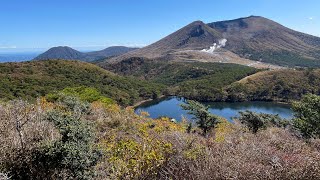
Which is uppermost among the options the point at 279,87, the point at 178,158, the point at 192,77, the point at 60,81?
the point at 178,158

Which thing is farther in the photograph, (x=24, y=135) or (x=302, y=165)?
(x=24, y=135)

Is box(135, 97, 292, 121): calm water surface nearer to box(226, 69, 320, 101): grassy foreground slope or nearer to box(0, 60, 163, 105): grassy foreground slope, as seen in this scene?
box(226, 69, 320, 101): grassy foreground slope

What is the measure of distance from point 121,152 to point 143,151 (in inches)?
25.0

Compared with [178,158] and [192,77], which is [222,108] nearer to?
[192,77]

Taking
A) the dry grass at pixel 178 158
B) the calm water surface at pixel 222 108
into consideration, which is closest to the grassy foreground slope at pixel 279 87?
the calm water surface at pixel 222 108

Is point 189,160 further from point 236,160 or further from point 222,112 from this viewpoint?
point 222,112

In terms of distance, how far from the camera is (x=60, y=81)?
295 ft

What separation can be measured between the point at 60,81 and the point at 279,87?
7654 cm

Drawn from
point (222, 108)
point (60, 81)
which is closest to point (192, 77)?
point (222, 108)

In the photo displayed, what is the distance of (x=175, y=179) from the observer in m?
8.44

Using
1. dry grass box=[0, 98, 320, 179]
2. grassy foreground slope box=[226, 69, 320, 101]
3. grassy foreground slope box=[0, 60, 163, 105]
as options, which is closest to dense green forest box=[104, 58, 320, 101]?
grassy foreground slope box=[226, 69, 320, 101]

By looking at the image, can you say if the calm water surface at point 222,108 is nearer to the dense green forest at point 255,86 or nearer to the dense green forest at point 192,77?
the dense green forest at point 255,86

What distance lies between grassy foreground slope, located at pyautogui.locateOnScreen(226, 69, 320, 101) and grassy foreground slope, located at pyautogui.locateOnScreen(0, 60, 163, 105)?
31.3 metres

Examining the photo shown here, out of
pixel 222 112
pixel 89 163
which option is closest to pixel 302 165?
pixel 89 163
